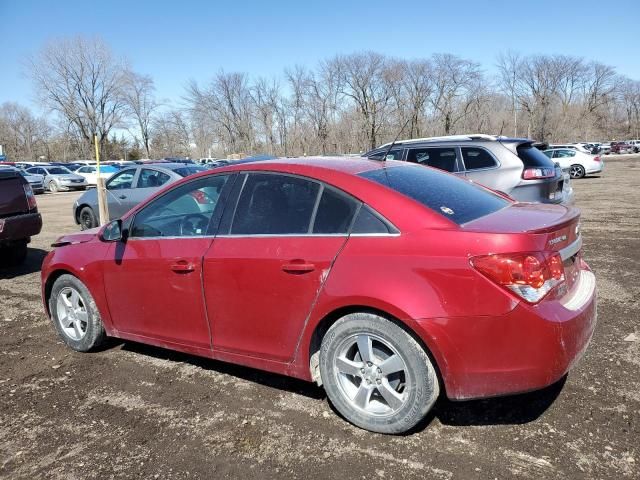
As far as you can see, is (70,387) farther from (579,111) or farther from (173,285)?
(579,111)

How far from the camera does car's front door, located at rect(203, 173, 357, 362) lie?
3.11 m

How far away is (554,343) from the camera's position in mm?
2637

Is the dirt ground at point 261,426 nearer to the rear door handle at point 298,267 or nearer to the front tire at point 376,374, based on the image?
the front tire at point 376,374

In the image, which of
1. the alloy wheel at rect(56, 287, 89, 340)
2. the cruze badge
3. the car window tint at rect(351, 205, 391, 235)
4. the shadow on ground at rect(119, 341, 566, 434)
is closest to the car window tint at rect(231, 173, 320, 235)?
the car window tint at rect(351, 205, 391, 235)

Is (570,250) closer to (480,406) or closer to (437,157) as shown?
(480,406)

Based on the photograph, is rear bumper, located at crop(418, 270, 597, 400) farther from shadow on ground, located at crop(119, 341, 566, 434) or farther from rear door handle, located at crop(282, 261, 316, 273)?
rear door handle, located at crop(282, 261, 316, 273)

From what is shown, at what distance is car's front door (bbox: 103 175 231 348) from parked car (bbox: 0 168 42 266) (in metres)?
4.04

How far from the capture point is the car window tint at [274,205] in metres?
3.29

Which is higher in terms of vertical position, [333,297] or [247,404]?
[333,297]

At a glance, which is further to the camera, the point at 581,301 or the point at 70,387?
the point at 70,387

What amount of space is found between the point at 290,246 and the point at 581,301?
1715mm

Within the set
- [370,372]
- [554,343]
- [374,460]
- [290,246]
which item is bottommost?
[374,460]

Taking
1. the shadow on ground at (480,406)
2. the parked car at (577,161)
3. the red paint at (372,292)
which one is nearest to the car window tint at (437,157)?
the red paint at (372,292)

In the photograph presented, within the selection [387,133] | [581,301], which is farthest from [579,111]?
[581,301]
